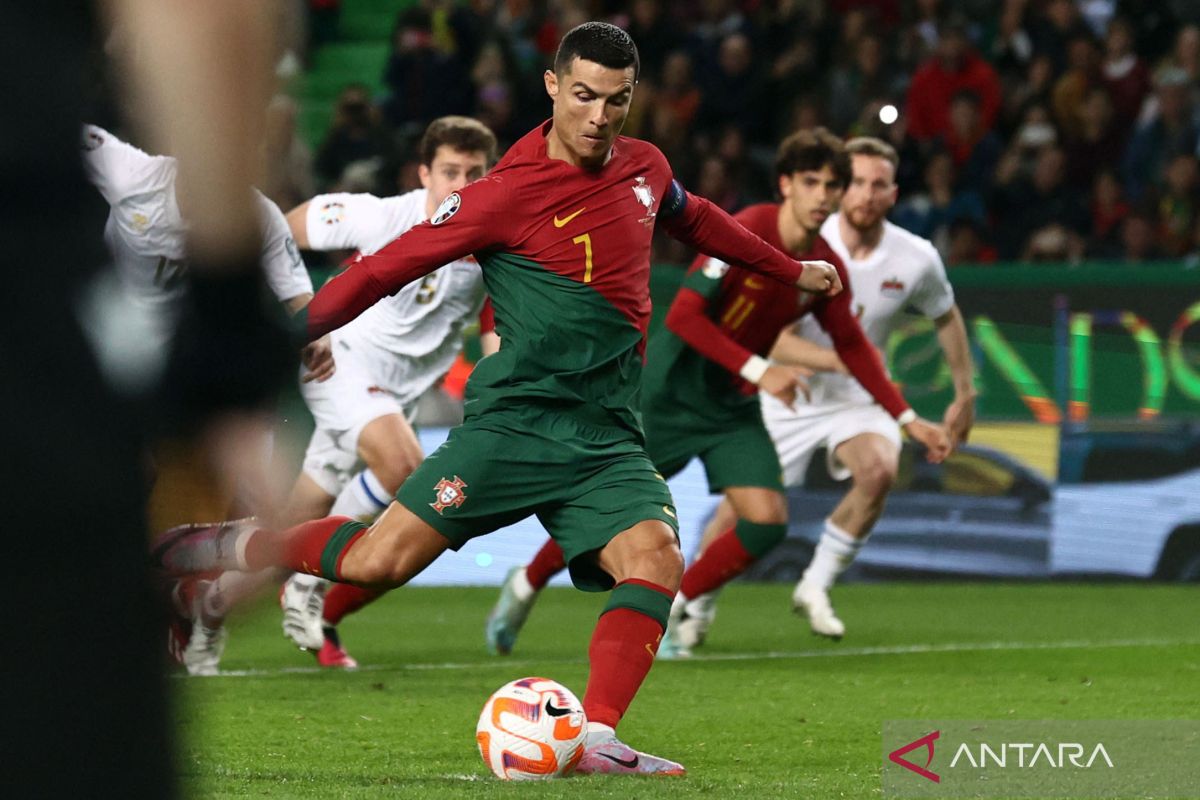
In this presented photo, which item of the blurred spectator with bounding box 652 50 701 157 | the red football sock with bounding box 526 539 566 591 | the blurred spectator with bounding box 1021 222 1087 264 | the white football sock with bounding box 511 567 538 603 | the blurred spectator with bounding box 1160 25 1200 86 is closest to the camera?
the red football sock with bounding box 526 539 566 591

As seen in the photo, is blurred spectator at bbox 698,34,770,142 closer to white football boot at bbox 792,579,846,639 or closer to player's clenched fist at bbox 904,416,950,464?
white football boot at bbox 792,579,846,639

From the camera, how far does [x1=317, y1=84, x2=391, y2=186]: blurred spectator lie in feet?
49.5

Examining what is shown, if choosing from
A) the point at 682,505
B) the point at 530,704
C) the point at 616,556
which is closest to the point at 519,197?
the point at 616,556

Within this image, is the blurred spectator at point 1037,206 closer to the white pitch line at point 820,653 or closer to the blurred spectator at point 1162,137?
the blurred spectator at point 1162,137

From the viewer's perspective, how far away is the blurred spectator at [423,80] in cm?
1608

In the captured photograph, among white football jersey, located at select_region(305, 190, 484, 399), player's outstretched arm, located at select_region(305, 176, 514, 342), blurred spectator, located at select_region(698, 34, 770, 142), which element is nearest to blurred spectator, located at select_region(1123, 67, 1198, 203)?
blurred spectator, located at select_region(698, 34, 770, 142)

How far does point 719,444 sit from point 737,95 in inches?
306

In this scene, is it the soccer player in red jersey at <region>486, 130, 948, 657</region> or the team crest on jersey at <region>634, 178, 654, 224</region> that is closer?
the team crest on jersey at <region>634, 178, 654, 224</region>

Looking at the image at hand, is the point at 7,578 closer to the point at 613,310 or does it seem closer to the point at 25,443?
the point at 25,443

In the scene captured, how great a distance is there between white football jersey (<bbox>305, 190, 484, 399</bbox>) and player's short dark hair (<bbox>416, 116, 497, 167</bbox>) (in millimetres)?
207

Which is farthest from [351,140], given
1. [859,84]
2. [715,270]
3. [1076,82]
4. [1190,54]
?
[715,270]

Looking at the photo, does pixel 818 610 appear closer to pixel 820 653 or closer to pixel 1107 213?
pixel 820 653

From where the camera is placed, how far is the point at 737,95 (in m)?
15.7

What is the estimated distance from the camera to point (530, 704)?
5004 millimetres
